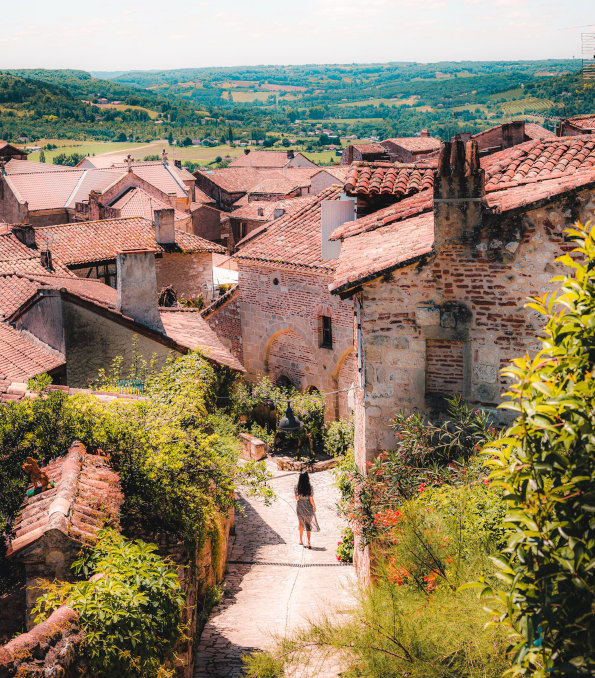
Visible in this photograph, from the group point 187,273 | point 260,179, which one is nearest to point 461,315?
point 187,273

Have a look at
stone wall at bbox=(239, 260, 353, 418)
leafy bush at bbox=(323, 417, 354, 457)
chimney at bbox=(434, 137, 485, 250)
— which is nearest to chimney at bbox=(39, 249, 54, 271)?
stone wall at bbox=(239, 260, 353, 418)

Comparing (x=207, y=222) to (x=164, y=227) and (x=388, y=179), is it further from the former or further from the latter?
(x=388, y=179)

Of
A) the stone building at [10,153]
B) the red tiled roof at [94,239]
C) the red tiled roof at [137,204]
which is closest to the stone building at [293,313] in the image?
the red tiled roof at [94,239]

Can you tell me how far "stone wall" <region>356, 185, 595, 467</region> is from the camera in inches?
378

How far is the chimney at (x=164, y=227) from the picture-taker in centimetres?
3062

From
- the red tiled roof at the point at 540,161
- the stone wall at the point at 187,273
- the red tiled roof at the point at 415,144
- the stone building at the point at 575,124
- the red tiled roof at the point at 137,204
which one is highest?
the stone building at the point at 575,124

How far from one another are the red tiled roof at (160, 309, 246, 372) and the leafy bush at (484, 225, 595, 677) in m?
11.7

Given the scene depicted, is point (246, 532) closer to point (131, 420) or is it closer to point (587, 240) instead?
point (131, 420)

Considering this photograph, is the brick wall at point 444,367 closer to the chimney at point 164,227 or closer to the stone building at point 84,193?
the chimney at point 164,227

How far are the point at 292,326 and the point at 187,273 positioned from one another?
8657mm

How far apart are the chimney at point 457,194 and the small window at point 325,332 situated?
15123mm

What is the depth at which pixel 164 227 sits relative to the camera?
3172cm

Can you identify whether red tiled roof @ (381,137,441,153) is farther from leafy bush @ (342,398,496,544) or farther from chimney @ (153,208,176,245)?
leafy bush @ (342,398,496,544)

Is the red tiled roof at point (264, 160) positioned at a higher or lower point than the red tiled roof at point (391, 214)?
lower
